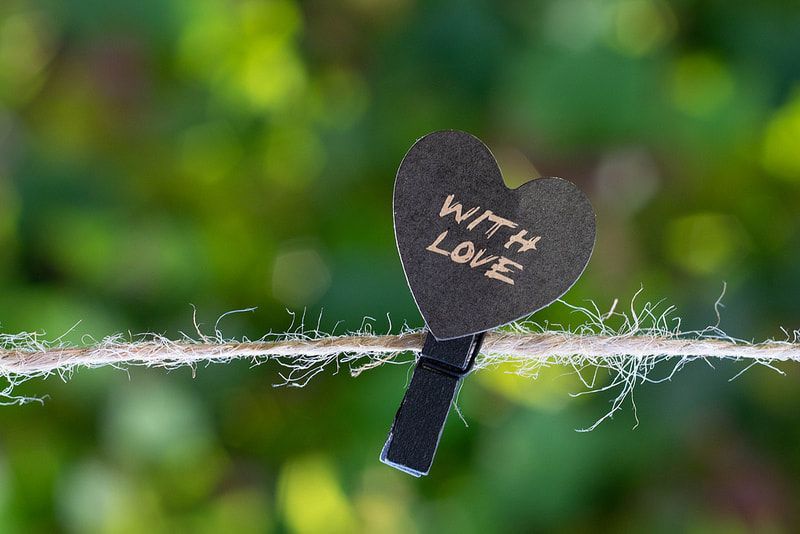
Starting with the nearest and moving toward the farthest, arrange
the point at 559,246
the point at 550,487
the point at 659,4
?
the point at 559,246
the point at 550,487
the point at 659,4

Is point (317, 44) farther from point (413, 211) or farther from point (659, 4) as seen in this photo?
point (413, 211)

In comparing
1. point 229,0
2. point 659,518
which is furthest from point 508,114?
point 659,518

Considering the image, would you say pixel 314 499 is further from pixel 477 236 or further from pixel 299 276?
pixel 477 236

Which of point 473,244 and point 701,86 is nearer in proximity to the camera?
point 473,244

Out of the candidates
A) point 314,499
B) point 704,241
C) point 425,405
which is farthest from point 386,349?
point 704,241

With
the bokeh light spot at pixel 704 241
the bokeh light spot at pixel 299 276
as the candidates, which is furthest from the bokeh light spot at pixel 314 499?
the bokeh light spot at pixel 704 241

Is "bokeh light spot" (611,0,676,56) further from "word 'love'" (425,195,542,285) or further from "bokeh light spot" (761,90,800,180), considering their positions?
"word 'love'" (425,195,542,285)

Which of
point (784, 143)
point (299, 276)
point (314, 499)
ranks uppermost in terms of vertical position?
point (784, 143)

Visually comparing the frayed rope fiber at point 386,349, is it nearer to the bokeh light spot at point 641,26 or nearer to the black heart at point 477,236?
Result: the black heart at point 477,236
